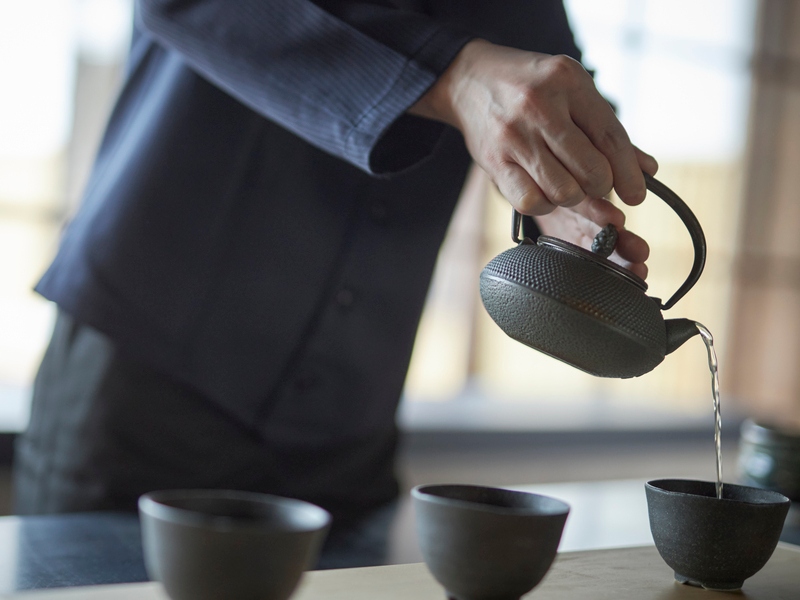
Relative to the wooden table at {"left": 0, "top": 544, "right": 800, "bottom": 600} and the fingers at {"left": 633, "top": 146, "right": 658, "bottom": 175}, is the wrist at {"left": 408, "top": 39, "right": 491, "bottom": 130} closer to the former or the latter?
the fingers at {"left": 633, "top": 146, "right": 658, "bottom": 175}

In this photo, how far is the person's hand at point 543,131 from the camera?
2.96ft

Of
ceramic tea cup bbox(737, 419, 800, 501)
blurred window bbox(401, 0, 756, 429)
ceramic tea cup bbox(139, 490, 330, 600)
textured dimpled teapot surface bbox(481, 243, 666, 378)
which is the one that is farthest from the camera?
blurred window bbox(401, 0, 756, 429)

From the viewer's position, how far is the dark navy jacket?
1329 mm

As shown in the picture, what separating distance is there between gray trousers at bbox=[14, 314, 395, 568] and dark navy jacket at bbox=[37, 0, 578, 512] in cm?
5

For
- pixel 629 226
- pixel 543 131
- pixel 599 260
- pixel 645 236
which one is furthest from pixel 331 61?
pixel 645 236

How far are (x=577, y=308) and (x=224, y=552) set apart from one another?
0.39 meters

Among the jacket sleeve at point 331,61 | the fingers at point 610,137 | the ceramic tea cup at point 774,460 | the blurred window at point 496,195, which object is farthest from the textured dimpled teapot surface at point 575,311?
the blurred window at point 496,195

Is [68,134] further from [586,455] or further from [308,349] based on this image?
[586,455]

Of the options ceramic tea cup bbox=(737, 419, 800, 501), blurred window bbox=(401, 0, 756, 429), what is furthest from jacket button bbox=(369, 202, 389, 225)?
blurred window bbox=(401, 0, 756, 429)

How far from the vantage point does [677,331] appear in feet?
3.03

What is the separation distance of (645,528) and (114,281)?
0.89 metres

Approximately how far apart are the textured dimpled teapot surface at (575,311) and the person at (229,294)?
0.32 meters

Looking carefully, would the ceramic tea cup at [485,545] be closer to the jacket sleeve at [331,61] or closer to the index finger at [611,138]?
the index finger at [611,138]

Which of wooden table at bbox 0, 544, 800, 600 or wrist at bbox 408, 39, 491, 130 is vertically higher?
wrist at bbox 408, 39, 491, 130
